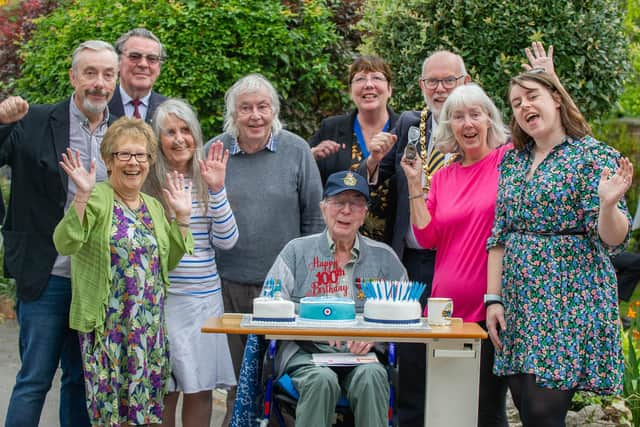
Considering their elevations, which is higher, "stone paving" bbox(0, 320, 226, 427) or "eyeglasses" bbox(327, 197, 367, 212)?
"eyeglasses" bbox(327, 197, 367, 212)

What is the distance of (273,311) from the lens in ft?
12.6

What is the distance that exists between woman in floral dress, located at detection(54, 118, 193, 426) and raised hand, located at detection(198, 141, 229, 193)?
1.12ft

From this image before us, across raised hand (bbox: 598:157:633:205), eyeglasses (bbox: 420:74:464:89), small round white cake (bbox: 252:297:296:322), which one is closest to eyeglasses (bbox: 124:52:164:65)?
eyeglasses (bbox: 420:74:464:89)

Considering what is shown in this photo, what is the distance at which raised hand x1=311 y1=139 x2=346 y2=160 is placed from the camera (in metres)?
4.95

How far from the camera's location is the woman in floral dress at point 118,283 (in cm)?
396

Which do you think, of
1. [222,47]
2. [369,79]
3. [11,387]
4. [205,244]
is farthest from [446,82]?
[11,387]

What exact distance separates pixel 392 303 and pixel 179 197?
1204 millimetres

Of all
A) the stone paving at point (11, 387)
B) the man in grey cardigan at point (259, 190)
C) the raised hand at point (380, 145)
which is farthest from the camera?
the stone paving at point (11, 387)

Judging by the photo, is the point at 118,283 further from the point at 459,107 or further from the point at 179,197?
the point at 459,107

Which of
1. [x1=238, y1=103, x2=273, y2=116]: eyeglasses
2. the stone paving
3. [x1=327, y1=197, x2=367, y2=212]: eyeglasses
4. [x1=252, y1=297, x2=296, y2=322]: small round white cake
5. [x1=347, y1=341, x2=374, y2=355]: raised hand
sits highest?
[x1=238, y1=103, x2=273, y2=116]: eyeglasses

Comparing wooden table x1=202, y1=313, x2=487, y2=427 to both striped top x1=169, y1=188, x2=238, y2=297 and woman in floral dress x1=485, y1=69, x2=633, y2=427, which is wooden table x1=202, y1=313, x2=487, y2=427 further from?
striped top x1=169, y1=188, x2=238, y2=297

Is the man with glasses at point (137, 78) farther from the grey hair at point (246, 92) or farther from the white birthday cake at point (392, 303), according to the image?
the white birthday cake at point (392, 303)

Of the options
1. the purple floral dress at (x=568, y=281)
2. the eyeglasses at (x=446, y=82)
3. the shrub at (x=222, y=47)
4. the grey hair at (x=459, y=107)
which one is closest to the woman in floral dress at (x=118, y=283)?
the grey hair at (x=459, y=107)

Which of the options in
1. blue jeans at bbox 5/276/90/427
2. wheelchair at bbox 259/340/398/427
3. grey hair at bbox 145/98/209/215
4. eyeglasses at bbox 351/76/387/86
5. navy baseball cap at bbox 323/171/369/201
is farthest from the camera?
eyeglasses at bbox 351/76/387/86
